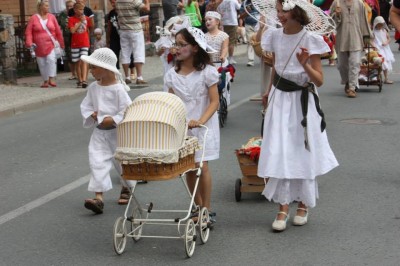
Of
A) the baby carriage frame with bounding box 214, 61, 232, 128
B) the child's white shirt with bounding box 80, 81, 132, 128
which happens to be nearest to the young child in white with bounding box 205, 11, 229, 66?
the baby carriage frame with bounding box 214, 61, 232, 128

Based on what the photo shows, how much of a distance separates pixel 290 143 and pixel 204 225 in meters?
1.03

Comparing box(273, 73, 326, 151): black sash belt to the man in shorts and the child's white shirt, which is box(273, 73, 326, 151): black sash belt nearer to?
the child's white shirt

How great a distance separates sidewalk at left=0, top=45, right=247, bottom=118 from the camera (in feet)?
50.4

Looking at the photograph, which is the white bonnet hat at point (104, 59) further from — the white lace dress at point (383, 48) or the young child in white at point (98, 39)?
the young child in white at point (98, 39)

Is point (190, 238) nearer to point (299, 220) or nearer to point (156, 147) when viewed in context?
point (156, 147)

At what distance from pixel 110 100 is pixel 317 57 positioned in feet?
6.25

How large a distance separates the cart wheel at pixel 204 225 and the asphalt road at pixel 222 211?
0.06 meters

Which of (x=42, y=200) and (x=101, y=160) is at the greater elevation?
(x=101, y=160)

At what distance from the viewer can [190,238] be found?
629 cm

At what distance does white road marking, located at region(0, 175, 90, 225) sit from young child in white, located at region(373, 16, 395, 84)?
9900mm

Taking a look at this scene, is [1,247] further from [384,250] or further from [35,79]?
[35,79]

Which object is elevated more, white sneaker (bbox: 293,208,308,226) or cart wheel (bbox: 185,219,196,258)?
cart wheel (bbox: 185,219,196,258)

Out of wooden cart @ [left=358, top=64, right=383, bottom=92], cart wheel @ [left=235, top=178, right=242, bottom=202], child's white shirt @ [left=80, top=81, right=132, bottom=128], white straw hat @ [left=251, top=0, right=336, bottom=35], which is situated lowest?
wooden cart @ [left=358, top=64, right=383, bottom=92]

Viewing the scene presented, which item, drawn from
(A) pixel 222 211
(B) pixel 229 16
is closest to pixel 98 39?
(B) pixel 229 16
